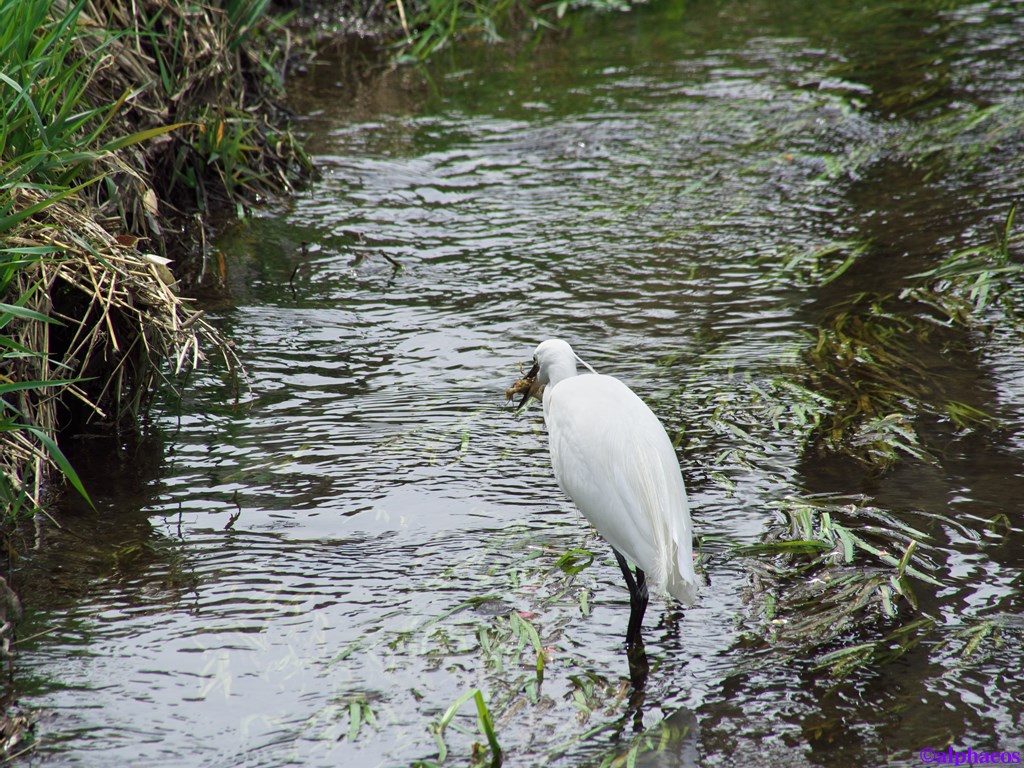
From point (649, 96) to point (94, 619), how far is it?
6022 millimetres

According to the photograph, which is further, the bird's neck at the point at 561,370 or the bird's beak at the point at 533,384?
the bird's beak at the point at 533,384

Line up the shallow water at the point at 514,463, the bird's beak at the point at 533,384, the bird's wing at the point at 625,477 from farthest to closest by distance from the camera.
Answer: the bird's beak at the point at 533,384, the bird's wing at the point at 625,477, the shallow water at the point at 514,463

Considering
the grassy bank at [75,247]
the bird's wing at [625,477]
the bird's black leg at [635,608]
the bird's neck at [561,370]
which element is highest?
the grassy bank at [75,247]

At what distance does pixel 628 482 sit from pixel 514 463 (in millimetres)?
994

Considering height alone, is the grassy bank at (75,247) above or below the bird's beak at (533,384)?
above

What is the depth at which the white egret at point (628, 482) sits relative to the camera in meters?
3.00

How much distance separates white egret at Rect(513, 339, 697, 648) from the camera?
9.85ft

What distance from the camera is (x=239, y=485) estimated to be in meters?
3.85

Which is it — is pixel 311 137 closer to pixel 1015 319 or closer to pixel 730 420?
pixel 730 420

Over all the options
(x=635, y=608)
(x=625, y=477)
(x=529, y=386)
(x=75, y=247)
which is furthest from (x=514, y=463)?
(x=75, y=247)

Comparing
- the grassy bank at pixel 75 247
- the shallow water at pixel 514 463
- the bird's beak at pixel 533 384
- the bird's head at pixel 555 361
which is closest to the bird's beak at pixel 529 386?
the bird's beak at pixel 533 384

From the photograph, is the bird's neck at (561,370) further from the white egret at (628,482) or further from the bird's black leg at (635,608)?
the bird's black leg at (635,608)

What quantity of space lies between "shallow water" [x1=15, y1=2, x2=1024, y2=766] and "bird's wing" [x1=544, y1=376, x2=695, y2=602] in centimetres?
29

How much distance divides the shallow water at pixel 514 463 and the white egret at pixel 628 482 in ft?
0.84
